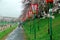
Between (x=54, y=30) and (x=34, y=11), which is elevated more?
(x=34, y=11)

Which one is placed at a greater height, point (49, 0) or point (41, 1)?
point (49, 0)

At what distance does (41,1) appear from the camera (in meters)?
51.0

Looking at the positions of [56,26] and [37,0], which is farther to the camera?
[37,0]

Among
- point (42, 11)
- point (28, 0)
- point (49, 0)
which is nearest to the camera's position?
point (49, 0)

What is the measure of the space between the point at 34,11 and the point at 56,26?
451 centimetres

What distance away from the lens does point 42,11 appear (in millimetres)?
47719

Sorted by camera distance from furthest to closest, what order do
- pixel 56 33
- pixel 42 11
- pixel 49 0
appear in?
pixel 42 11, pixel 56 33, pixel 49 0

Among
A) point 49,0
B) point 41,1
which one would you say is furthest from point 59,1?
point 49,0

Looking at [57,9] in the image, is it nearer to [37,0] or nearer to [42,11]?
[42,11]

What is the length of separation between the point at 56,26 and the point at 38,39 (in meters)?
2.51

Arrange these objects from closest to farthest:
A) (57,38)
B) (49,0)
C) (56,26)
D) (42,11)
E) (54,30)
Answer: (49,0) → (57,38) → (54,30) → (56,26) → (42,11)

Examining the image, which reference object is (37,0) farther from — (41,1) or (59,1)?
(59,1)

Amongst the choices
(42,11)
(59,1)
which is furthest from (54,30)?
(42,11)

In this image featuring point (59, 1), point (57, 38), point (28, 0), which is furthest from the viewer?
point (28, 0)
